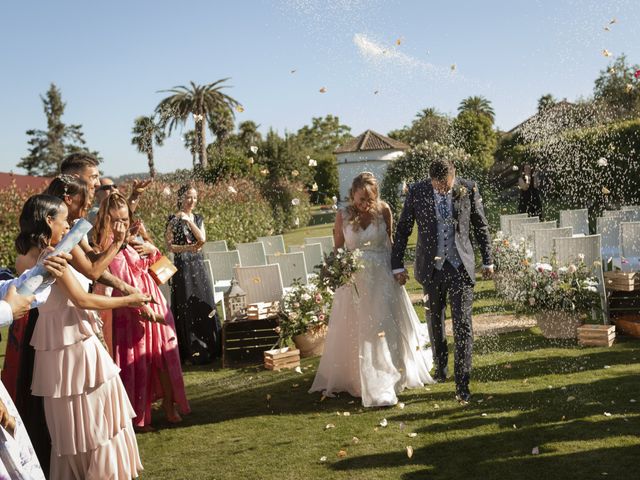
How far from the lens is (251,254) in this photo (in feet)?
33.3

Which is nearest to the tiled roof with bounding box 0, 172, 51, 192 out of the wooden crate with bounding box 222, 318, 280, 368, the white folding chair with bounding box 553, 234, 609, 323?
the wooden crate with bounding box 222, 318, 280, 368

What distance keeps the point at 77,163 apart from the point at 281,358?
134 inches

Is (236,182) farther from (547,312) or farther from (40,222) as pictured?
(40,222)

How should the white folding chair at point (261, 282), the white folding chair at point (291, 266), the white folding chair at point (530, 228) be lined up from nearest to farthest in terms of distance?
the white folding chair at point (261, 282) < the white folding chair at point (291, 266) < the white folding chair at point (530, 228)

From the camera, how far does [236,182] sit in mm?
24234

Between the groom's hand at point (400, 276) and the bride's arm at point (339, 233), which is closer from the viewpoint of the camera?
the groom's hand at point (400, 276)

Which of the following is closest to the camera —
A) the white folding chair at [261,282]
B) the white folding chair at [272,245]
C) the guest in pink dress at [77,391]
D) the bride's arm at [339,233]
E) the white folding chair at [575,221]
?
the guest in pink dress at [77,391]

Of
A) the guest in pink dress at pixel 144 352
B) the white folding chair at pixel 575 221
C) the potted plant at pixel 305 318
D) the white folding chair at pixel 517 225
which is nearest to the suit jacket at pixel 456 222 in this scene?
the potted plant at pixel 305 318

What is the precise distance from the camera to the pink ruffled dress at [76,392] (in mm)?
3834

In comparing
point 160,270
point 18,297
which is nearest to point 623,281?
point 160,270

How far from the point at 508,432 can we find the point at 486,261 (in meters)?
1.53

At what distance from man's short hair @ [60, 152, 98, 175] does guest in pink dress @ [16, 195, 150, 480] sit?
3.84 feet

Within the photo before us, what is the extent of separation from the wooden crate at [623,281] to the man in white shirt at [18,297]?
21.3 ft

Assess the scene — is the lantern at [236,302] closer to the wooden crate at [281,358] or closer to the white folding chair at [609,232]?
the wooden crate at [281,358]
